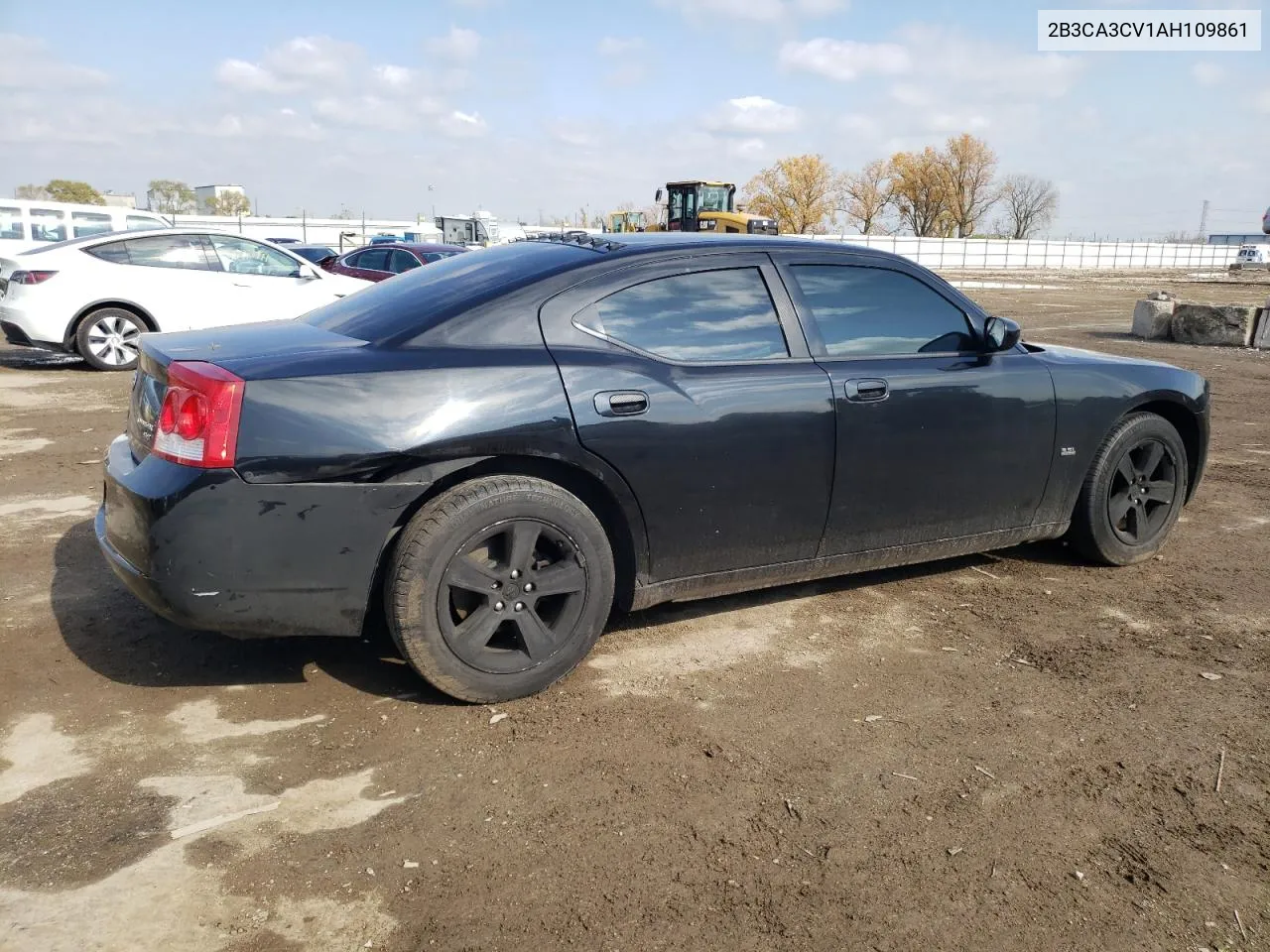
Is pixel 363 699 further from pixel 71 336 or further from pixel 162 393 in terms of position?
pixel 71 336

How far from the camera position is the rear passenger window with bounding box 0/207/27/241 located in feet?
57.3

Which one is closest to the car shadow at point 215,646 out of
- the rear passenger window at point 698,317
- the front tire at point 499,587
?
the front tire at point 499,587

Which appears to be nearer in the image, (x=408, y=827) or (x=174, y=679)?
(x=408, y=827)

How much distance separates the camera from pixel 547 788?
9.34 ft

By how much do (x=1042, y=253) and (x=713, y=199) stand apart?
1735 inches

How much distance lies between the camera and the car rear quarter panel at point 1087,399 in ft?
14.6

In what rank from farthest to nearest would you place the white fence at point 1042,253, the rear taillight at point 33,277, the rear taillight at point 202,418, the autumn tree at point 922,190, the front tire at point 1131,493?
the autumn tree at point 922,190, the white fence at point 1042,253, the rear taillight at point 33,277, the front tire at point 1131,493, the rear taillight at point 202,418

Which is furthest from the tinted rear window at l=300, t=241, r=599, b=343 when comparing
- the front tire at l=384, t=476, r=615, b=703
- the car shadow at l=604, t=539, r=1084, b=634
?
the car shadow at l=604, t=539, r=1084, b=634

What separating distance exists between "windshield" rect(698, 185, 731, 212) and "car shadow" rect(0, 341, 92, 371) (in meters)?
25.4

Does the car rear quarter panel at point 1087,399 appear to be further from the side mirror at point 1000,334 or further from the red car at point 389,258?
the red car at point 389,258

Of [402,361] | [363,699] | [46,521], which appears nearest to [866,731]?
[363,699]

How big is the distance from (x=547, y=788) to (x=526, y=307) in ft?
5.25

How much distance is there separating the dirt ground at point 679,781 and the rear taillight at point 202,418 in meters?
0.89

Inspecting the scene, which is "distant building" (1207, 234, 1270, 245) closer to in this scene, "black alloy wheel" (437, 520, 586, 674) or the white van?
the white van
